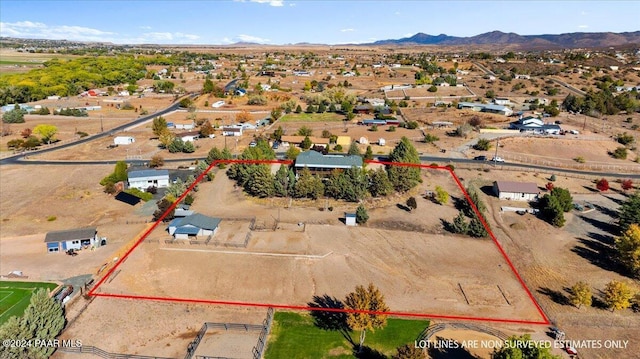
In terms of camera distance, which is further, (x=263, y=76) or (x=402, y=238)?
(x=263, y=76)

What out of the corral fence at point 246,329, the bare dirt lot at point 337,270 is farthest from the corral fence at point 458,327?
the corral fence at point 246,329

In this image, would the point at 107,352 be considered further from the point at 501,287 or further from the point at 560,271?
the point at 560,271

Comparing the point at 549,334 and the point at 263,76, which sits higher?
the point at 263,76

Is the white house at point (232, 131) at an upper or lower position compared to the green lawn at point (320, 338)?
upper

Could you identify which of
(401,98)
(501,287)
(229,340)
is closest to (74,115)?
(401,98)

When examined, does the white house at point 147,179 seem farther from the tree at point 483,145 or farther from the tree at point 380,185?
the tree at point 483,145

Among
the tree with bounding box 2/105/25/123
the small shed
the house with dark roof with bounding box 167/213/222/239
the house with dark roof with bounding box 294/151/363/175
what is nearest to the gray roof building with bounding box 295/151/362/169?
the house with dark roof with bounding box 294/151/363/175
